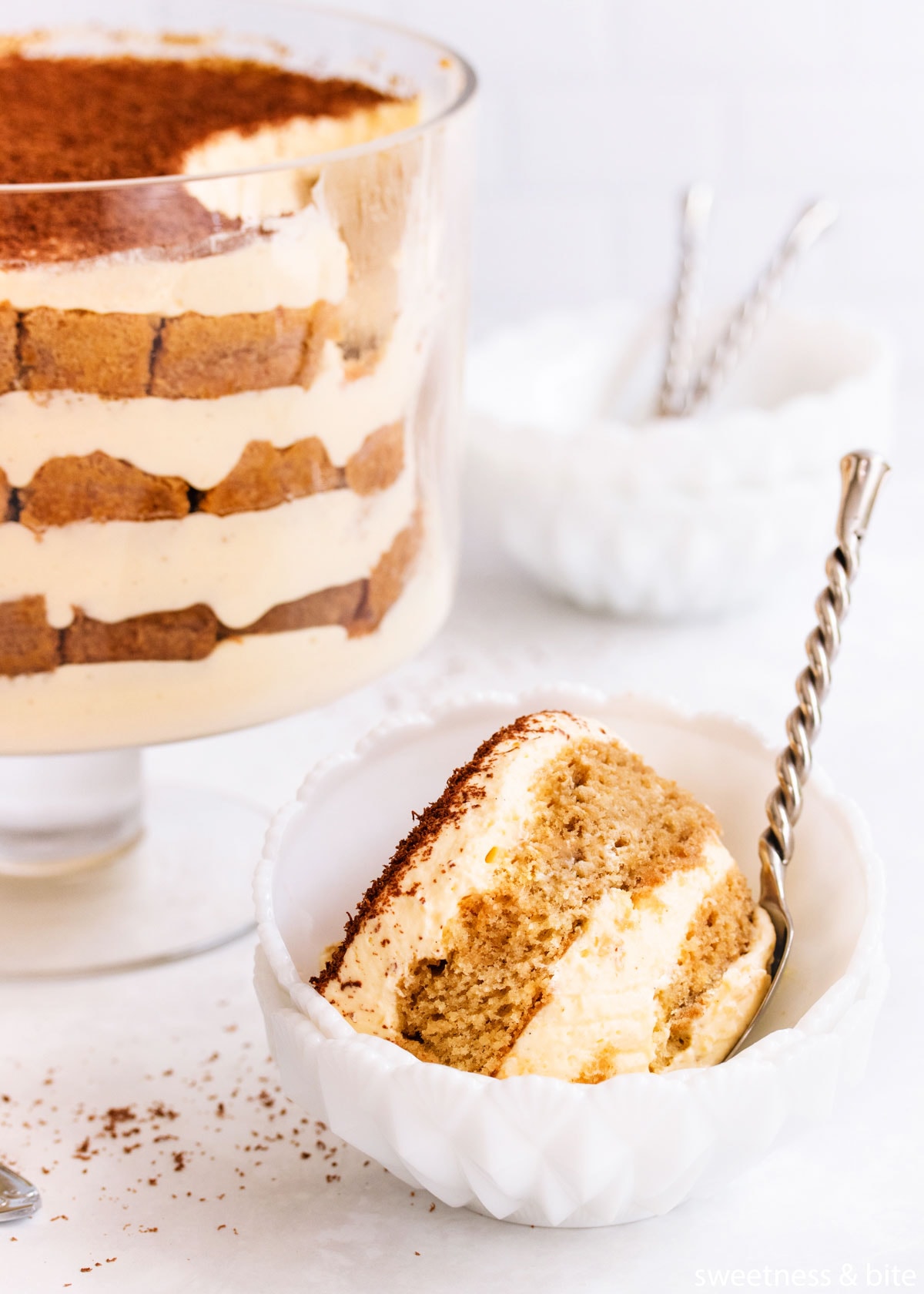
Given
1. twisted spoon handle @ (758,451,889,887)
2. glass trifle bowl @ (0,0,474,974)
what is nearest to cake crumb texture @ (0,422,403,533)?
glass trifle bowl @ (0,0,474,974)

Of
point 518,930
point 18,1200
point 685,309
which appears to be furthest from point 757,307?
point 18,1200

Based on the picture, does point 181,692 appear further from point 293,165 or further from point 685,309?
point 685,309

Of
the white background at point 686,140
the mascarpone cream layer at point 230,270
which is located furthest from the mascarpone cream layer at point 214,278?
the white background at point 686,140

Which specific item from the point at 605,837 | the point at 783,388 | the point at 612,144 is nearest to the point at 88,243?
the point at 605,837

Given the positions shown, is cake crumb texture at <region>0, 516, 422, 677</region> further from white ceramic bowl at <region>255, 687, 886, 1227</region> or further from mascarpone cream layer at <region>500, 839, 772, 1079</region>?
mascarpone cream layer at <region>500, 839, 772, 1079</region>

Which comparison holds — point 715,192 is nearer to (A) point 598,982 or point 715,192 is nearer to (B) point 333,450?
(B) point 333,450

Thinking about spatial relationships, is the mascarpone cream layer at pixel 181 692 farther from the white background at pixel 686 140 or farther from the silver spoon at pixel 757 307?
the white background at pixel 686 140
